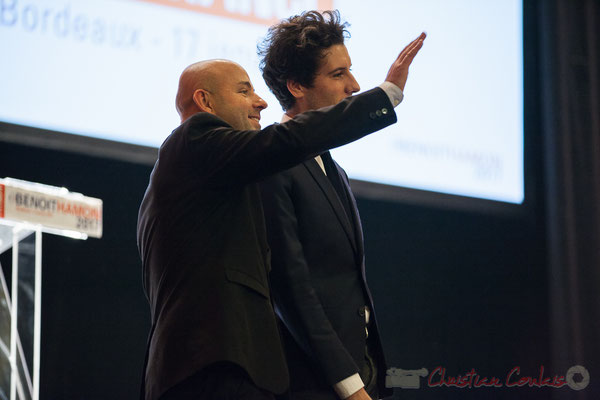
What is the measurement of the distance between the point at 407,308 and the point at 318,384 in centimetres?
248

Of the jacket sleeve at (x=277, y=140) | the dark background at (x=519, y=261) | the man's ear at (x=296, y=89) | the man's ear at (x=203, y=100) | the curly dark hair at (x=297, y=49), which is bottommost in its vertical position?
the dark background at (x=519, y=261)

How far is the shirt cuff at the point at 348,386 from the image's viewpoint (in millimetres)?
1665

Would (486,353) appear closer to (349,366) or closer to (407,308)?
(407,308)

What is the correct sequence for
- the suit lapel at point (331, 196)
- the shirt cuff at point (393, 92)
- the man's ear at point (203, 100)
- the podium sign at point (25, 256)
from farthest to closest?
1. the podium sign at point (25, 256)
2. the suit lapel at point (331, 196)
3. the man's ear at point (203, 100)
4. the shirt cuff at point (393, 92)

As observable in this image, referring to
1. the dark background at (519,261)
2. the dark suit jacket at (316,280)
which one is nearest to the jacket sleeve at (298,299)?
the dark suit jacket at (316,280)

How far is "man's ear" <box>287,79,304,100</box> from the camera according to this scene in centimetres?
201

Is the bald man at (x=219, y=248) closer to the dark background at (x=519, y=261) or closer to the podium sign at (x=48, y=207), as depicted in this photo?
the podium sign at (x=48, y=207)

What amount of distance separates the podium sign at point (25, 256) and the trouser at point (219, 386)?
898 mm

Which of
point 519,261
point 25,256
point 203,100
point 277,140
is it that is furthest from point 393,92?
point 519,261

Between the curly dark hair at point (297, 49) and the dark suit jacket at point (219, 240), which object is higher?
the curly dark hair at point (297, 49)

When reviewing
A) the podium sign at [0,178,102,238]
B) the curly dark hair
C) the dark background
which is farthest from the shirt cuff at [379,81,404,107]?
the dark background

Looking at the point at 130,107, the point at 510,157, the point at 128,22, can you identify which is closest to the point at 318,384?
the point at 130,107

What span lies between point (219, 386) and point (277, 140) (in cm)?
42

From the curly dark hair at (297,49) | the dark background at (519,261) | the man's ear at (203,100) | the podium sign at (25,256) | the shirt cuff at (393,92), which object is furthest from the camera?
the dark background at (519,261)
